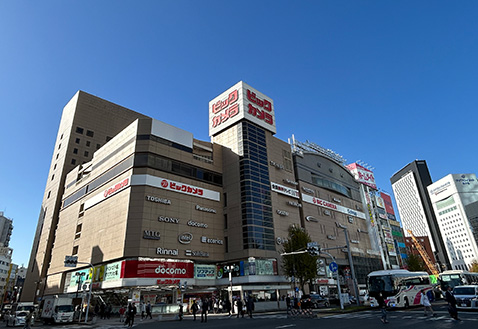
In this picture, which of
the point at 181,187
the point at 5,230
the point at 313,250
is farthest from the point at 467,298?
the point at 5,230

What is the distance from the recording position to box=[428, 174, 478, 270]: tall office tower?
16138 centimetres

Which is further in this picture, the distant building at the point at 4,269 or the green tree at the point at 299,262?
the distant building at the point at 4,269

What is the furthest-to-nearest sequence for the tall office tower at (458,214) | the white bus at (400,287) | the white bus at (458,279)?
the tall office tower at (458,214) → the white bus at (458,279) → the white bus at (400,287)

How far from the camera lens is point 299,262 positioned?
50.3 metres

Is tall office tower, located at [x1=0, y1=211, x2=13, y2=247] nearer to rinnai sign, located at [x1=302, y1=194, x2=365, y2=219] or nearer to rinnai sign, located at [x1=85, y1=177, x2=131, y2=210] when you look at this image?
rinnai sign, located at [x1=85, y1=177, x2=131, y2=210]

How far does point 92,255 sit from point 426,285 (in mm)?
49005

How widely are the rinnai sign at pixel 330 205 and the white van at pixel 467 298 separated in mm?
44150

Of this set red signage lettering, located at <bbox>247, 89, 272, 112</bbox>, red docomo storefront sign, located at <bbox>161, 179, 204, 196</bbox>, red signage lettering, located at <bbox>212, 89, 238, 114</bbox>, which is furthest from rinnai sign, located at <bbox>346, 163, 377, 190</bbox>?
red docomo storefront sign, located at <bbox>161, 179, 204, 196</bbox>

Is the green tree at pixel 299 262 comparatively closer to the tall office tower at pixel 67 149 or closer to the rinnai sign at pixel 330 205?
the rinnai sign at pixel 330 205

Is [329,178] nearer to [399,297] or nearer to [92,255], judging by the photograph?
[399,297]

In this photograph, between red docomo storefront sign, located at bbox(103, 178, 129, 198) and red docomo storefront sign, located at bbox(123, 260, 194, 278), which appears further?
red docomo storefront sign, located at bbox(103, 178, 129, 198)

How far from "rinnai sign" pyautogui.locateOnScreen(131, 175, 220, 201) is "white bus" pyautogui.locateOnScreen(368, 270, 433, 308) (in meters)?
31.5

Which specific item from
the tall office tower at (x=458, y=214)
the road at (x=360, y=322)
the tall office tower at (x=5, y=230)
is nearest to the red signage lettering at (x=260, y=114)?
the road at (x=360, y=322)

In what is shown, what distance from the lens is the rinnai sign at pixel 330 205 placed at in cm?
7072
